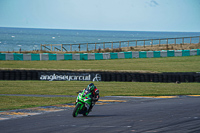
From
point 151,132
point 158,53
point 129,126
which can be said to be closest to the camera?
point 151,132

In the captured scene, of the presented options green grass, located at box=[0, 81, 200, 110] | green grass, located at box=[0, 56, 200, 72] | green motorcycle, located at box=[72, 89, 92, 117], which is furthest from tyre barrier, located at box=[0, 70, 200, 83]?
green motorcycle, located at box=[72, 89, 92, 117]

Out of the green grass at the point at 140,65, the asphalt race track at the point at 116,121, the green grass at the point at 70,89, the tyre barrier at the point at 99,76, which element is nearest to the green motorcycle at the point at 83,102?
the asphalt race track at the point at 116,121

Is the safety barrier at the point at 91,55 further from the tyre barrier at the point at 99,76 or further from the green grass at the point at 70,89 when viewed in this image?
the green grass at the point at 70,89

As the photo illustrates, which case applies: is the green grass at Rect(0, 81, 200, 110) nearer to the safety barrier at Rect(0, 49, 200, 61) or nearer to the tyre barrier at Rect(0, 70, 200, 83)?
the tyre barrier at Rect(0, 70, 200, 83)

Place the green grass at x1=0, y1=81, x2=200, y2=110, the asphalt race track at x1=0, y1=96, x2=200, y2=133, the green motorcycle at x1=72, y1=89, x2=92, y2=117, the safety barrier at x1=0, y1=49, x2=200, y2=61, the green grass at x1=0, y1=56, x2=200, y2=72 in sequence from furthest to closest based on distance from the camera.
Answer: the safety barrier at x1=0, y1=49, x2=200, y2=61, the green grass at x1=0, y1=56, x2=200, y2=72, the green grass at x1=0, y1=81, x2=200, y2=110, the green motorcycle at x1=72, y1=89, x2=92, y2=117, the asphalt race track at x1=0, y1=96, x2=200, y2=133

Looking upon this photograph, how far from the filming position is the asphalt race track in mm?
9523

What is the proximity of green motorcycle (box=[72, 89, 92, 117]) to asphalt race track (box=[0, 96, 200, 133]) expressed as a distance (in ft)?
0.84

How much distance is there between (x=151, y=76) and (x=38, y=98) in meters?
10.1

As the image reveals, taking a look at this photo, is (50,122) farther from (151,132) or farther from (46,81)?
(46,81)

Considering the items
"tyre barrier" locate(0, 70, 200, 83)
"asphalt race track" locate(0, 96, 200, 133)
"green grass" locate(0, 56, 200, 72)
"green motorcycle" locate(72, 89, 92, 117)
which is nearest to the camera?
"asphalt race track" locate(0, 96, 200, 133)

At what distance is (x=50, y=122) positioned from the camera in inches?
430

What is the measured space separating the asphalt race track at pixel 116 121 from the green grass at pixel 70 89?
4228mm

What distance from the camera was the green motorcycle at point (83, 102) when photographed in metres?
11.7

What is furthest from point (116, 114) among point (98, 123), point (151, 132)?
point (151, 132)
